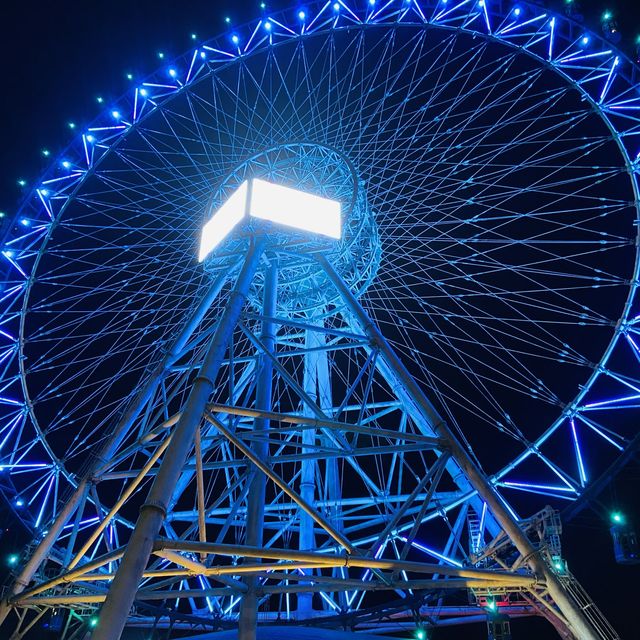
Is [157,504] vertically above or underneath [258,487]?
underneath

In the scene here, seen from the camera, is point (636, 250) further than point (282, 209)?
Yes

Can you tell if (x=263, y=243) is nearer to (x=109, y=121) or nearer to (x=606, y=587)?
(x=109, y=121)

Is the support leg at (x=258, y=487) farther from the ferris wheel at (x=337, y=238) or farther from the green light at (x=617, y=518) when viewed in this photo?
the green light at (x=617, y=518)

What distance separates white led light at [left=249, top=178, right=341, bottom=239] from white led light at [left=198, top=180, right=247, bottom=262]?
45 cm

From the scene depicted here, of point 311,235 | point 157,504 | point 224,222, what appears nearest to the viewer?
point 157,504

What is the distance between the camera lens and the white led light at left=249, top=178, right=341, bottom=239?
16.6 m

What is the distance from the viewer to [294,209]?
16.9m

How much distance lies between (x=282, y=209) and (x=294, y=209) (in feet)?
1.19

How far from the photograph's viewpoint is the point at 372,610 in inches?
712

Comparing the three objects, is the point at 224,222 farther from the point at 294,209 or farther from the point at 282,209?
the point at 294,209

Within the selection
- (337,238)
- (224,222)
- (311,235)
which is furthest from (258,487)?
(224,222)

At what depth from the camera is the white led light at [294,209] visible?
1658cm

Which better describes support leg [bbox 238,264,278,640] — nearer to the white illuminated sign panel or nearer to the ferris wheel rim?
the white illuminated sign panel

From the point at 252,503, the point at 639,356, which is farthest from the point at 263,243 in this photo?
the point at 639,356
